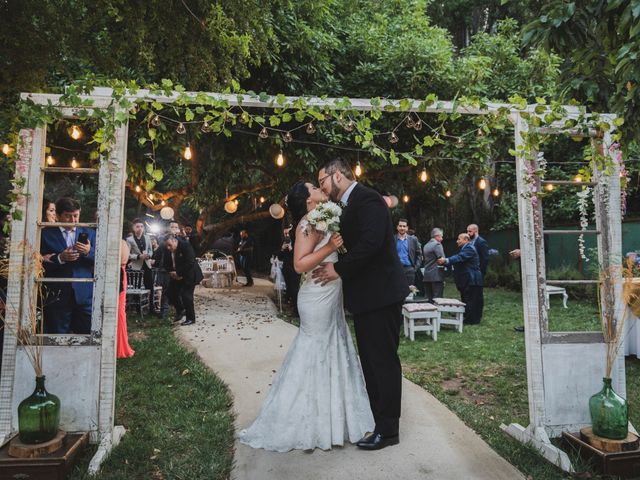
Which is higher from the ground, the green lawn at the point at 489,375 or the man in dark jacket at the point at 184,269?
the man in dark jacket at the point at 184,269

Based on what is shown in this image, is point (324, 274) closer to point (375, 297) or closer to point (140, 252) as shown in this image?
point (375, 297)

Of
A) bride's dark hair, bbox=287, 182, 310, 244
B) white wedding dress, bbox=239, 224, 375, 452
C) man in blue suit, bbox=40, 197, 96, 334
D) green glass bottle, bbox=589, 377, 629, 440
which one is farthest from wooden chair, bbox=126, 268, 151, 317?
green glass bottle, bbox=589, 377, 629, 440

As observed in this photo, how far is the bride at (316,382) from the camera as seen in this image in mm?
3082

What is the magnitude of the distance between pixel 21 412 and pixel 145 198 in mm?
9489

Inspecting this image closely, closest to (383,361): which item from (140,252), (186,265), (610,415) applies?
(610,415)

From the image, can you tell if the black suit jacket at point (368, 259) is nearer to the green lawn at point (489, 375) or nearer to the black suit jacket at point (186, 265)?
the green lawn at point (489, 375)

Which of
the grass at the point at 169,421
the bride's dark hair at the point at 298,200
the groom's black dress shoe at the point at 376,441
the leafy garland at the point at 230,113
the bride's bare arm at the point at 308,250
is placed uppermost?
the leafy garland at the point at 230,113

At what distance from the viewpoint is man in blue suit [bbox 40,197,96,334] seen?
4133 mm

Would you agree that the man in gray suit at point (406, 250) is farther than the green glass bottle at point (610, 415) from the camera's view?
Yes

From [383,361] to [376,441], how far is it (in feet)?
1.81

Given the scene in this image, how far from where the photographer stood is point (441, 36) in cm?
934

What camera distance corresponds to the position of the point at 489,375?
17.1ft

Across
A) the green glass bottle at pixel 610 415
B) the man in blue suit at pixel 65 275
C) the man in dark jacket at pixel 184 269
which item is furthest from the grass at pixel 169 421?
the green glass bottle at pixel 610 415

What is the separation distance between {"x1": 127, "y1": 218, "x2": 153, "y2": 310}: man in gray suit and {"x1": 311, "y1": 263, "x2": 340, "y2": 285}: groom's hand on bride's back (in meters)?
6.60
